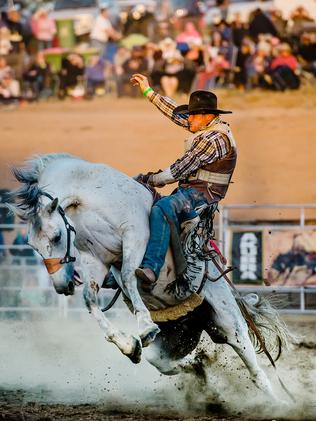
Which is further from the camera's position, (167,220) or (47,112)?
(47,112)

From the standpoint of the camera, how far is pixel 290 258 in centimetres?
1037

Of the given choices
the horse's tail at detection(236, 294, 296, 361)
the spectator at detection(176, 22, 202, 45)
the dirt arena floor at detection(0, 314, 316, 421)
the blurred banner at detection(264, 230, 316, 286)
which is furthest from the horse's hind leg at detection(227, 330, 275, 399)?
the spectator at detection(176, 22, 202, 45)

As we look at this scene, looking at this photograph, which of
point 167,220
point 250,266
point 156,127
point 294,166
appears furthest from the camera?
point 156,127

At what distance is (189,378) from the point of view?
6719mm

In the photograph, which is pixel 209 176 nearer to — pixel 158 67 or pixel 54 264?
pixel 54 264

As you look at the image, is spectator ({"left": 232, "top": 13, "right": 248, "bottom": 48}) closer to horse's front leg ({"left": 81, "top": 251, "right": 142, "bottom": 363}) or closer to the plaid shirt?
the plaid shirt

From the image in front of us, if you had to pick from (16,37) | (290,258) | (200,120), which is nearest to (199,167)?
(200,120)

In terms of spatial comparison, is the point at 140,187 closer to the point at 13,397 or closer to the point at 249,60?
the point at 13,397

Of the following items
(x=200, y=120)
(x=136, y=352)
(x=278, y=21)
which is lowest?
(x=136, y=352)

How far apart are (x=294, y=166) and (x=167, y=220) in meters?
11.0

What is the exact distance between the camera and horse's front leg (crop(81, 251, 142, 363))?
5.28 m

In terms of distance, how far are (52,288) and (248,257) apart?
1984 mm

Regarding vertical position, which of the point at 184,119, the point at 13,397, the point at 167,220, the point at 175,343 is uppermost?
the point at 184,119

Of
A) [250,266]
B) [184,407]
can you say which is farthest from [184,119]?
[250,266]
